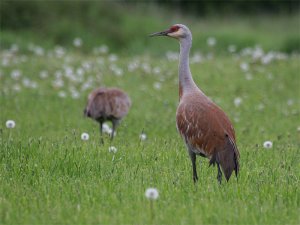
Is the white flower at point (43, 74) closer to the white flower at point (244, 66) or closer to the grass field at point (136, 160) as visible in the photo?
the grass field at point (136, 160)

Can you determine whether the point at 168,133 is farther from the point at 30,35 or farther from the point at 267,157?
the point at 30,35

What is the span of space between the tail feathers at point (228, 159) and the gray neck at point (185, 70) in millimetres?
1255

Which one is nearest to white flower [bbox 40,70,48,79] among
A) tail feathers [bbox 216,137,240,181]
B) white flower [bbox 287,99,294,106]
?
white flower [bbox 287,99,294,106]

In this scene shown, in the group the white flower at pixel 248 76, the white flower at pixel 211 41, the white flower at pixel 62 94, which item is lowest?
the white flower at pixel 248 76

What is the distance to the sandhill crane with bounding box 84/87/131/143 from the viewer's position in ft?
34.0

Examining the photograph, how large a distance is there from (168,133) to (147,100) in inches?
119

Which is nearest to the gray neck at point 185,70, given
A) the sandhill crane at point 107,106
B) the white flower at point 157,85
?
the sandhill crane at point 107,106

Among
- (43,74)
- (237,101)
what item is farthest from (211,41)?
(237,101)

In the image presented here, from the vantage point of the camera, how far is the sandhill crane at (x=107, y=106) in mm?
10375

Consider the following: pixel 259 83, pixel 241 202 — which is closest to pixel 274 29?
pixel 259 83

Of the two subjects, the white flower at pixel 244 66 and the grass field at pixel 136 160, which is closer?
the grass field at pixel 136 160

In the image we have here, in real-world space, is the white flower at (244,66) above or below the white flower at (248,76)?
above

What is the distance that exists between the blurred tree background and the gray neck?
1223 cm

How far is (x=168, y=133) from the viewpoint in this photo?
36.7ft
